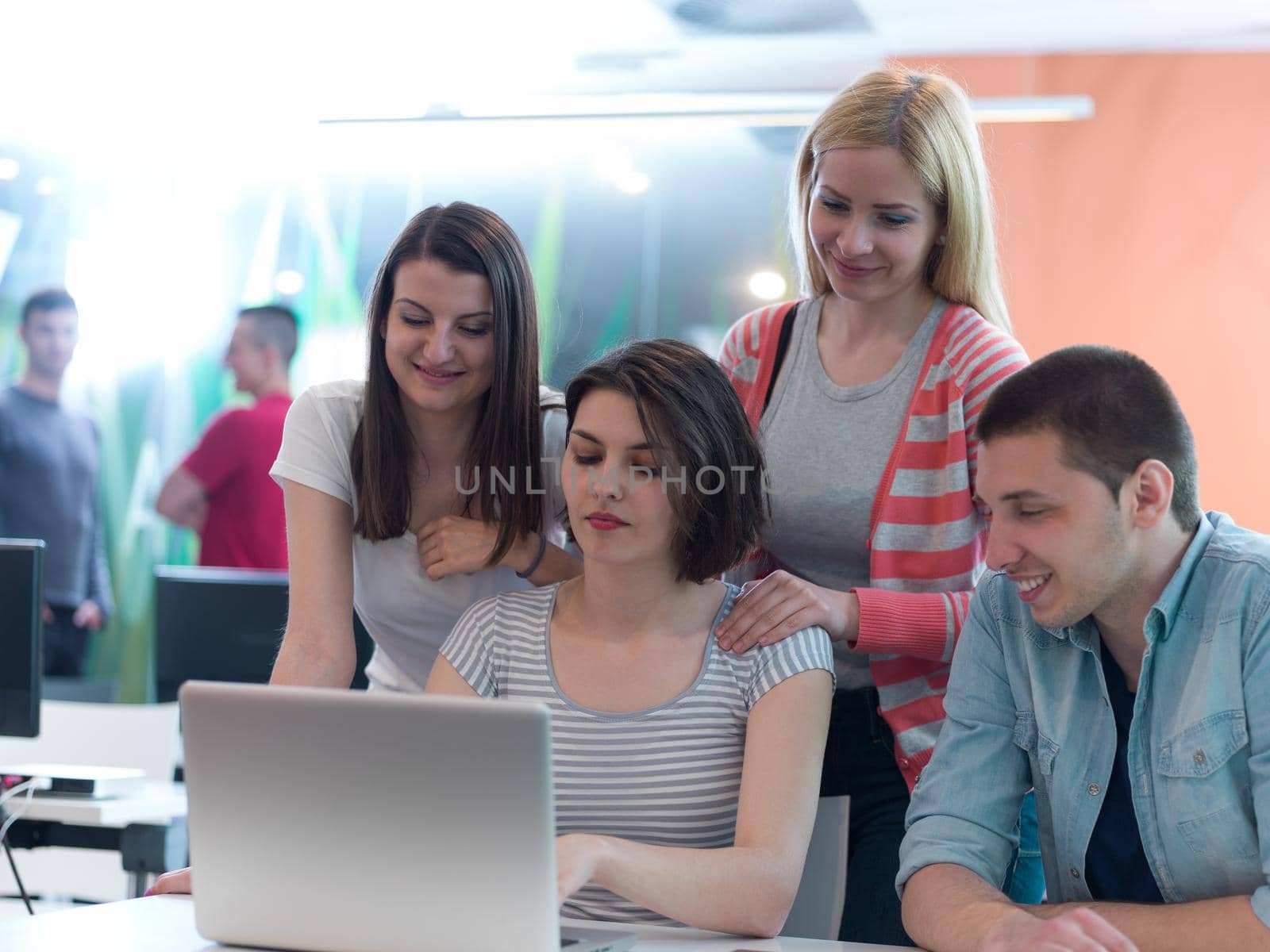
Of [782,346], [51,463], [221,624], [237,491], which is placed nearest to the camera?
[782,346]

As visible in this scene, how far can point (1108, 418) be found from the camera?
4.64 ft

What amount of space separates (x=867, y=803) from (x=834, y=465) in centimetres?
46

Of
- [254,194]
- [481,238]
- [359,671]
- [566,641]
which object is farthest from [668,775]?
[254,194]

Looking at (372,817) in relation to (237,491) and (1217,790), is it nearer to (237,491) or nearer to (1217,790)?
(1217,790)

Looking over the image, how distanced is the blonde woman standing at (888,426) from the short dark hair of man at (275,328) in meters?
3.40

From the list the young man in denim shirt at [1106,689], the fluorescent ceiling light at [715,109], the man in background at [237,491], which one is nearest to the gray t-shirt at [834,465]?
the young man in denim shirt at [1106,689]

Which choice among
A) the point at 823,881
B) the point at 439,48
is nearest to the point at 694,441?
Result: the point at 823,881

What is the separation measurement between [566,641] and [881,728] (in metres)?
0.47

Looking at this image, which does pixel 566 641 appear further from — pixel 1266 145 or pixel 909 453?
pixel 1266 145

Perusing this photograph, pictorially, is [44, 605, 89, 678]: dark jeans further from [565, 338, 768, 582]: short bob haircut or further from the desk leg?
[565, 338, 768, 582]: short bob haircut

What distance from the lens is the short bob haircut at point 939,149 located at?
1.85 m

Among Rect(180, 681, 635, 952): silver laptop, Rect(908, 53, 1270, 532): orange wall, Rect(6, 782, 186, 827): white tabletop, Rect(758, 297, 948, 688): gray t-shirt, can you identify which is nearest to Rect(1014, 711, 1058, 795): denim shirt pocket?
Rect(758, 297, 948, 688): gray t-shirt

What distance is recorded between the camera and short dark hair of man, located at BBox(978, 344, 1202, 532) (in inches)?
55.6

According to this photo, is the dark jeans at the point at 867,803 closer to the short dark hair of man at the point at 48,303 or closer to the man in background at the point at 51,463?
the man in background at the point at 51,463
